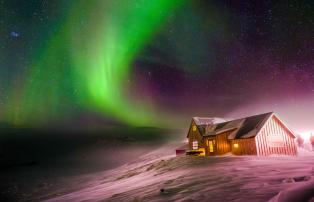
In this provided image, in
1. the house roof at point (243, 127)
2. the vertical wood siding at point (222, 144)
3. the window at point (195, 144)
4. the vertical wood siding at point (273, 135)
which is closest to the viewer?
the vertical wood siding at point (273, 135)

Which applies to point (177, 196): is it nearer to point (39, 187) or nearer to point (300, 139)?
point (39, 187)

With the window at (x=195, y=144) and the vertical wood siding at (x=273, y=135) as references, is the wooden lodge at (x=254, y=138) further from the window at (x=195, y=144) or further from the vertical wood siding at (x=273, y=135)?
the window at (x=195, y=144)

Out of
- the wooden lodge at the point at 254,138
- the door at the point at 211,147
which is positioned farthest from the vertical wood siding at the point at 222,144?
the door at the point at 211,147

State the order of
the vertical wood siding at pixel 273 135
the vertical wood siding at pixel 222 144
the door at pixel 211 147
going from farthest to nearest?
the door at pixel 211 147 < the vertical wood siding at pixel 222 144 < the vertical wood siding at pixel 273 135

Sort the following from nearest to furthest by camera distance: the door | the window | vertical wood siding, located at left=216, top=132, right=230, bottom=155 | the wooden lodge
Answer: the wooden lodge < vertical wood siding, located at left=216, top=132, right=230, bottom=155 < the door < the window

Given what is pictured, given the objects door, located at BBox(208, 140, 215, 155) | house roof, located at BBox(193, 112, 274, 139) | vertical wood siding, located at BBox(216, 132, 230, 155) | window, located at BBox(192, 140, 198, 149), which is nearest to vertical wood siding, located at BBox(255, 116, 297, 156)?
house roof, located at BBox(193, 112, 274, 139)

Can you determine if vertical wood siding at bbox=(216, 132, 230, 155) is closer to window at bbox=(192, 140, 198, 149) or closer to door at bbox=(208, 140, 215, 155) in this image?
door at bbox=(208, 140, 215, 155)

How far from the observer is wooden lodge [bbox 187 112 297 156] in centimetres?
2342

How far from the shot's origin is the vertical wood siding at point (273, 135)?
23266 mm

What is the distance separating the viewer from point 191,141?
35.4 metres

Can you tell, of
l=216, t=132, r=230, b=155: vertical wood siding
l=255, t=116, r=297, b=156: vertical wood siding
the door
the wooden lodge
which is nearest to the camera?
l=255, t=116, r=297, b=156: vertical wood siding

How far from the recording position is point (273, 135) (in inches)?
966

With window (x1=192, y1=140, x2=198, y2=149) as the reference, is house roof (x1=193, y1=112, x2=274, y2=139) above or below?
above

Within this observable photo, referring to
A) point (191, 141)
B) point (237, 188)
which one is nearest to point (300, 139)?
point (191, 141)
